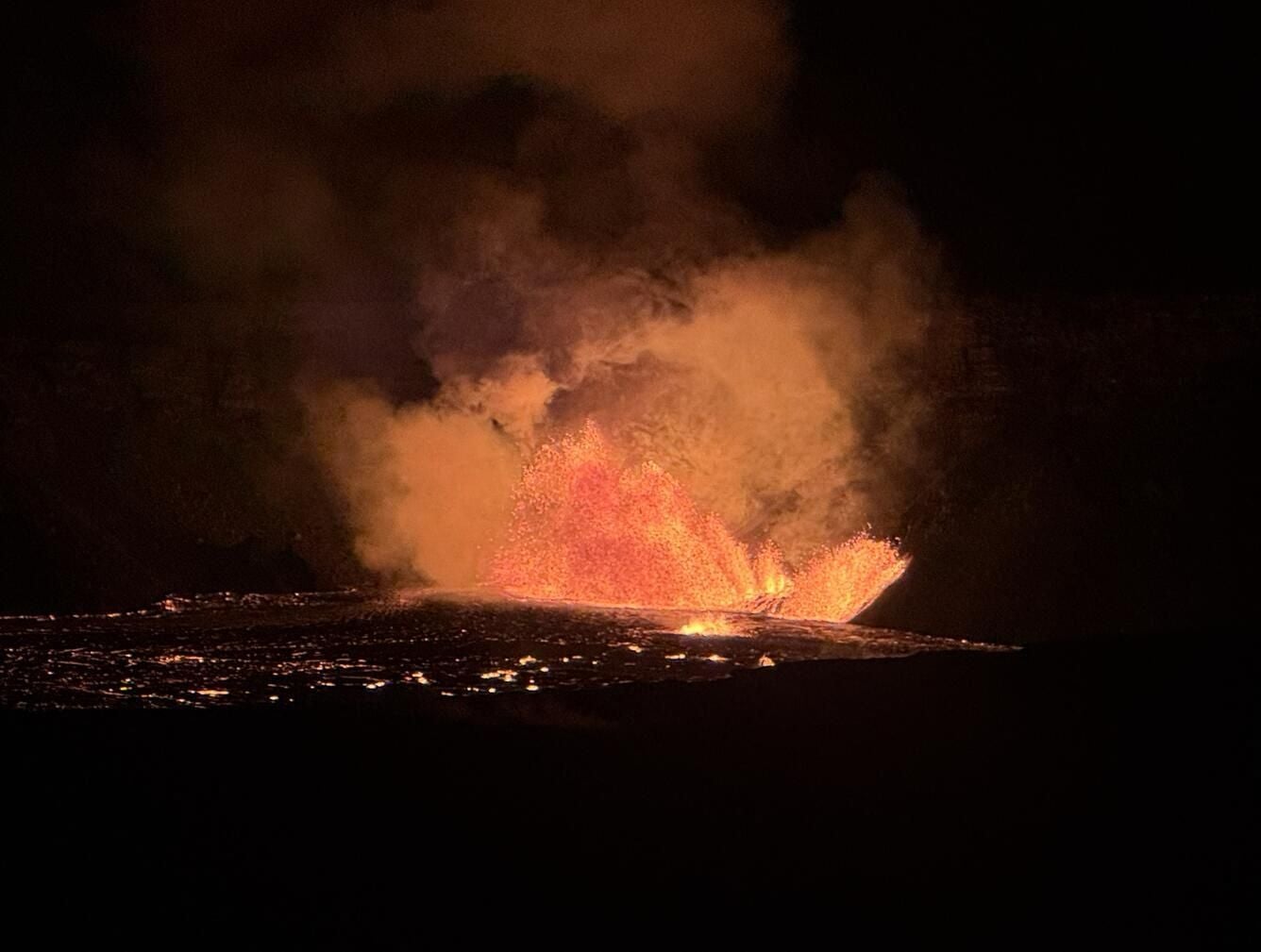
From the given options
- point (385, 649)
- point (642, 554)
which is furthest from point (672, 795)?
point (642, 554)

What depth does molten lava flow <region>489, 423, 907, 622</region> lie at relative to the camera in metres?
14.1

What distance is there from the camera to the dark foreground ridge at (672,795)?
18.0ft

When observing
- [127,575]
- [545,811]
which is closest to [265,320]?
[127,575]

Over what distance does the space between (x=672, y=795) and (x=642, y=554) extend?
791 cm

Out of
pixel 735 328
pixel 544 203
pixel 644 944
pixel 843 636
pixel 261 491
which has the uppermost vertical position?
pixel 544 203

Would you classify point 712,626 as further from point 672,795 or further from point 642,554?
point 672,795

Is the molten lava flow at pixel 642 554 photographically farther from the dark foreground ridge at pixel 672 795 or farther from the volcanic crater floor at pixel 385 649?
the dark foreground ridge at pixel 672 795

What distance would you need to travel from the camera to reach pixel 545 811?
627 cm

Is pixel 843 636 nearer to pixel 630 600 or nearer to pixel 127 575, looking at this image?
pixel 630 600

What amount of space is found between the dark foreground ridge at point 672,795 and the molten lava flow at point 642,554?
493 cm

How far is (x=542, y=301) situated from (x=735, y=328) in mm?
2583

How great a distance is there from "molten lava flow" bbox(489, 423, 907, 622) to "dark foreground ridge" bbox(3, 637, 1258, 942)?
4.93 m

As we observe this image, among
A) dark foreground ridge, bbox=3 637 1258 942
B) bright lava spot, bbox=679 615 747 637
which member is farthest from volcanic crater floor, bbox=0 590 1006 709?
dark foreground ridge, bbox=3 637 1258 942

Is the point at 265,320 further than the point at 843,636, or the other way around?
the point at 265,320
